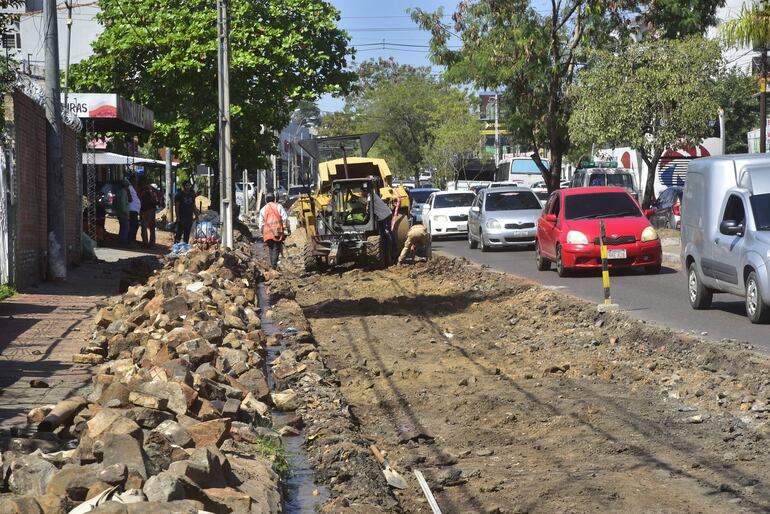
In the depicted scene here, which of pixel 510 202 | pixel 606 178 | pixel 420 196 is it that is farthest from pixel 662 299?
pixel 420 196

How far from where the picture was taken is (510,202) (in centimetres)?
3178

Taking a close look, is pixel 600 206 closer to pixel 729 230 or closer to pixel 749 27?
pixel 749 27

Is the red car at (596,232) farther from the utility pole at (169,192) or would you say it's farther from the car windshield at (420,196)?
the utility pole at (169,192)

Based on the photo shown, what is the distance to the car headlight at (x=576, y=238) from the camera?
2192cm

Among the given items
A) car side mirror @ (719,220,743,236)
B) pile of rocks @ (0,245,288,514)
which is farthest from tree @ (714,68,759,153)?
pile of rocks @ (0,245,288,514)

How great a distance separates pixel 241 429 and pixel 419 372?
14.1 feet

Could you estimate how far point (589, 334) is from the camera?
48.3 feet

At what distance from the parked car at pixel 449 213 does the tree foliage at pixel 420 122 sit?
44.6 meters

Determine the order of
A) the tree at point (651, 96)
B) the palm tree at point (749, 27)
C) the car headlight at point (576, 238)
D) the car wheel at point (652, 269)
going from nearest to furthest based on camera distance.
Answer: the car headlight at point (576, 238)
the car wheel at point (652, 269)
the palm tree at point (749, 27)
the tree at point (651, 96)

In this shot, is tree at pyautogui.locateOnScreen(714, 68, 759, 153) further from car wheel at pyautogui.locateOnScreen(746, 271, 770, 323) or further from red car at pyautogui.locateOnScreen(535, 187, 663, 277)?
car wheel at pyautogui.locateOnScreen(746, 271, 770, 323)

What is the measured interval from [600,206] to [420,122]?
66.3 m

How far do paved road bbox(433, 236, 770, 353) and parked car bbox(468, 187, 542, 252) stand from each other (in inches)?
120

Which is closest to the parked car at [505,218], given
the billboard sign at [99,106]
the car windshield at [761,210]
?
the billboard sign at [99,106]

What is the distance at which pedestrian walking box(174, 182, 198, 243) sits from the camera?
3121 cm
